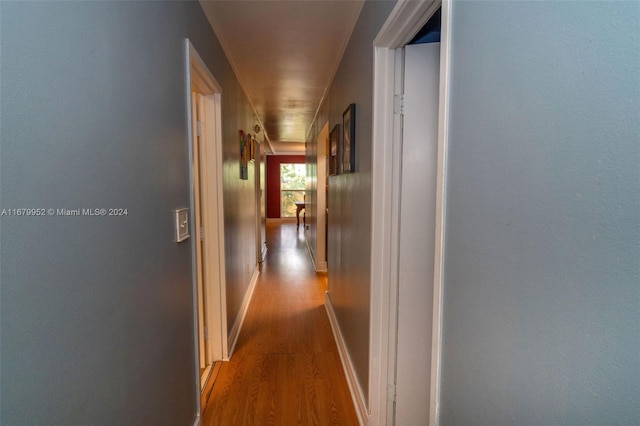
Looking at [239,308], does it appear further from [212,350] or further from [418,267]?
[418,267]

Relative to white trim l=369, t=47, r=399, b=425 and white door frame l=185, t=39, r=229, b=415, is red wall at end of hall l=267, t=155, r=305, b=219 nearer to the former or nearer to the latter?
white door frame l=185, t=39, r=229, b=415

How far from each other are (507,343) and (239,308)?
2721mm

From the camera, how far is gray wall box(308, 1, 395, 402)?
5.53ft

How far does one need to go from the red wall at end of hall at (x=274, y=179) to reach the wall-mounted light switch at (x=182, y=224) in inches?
381

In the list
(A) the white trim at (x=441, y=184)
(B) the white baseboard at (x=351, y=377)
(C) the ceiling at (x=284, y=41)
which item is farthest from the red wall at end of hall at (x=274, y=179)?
(A) the white trim at (x=441, y=184)

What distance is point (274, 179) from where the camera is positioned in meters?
11.2

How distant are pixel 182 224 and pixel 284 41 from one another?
1.57 metres

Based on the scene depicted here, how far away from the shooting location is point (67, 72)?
0.74 metres

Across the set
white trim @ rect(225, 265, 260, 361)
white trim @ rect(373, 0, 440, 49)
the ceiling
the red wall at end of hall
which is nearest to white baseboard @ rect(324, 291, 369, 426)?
white trim @ rect(225, 265, 260, 361)

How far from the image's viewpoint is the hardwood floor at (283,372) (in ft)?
6.25

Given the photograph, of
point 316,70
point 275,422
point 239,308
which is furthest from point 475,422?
point 316,70

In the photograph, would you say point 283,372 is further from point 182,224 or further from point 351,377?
point 182,224

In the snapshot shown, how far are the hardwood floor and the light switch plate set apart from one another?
1.12 m

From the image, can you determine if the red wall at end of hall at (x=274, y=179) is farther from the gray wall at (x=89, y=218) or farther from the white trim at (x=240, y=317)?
the gray wall at (x=89, y=218)
